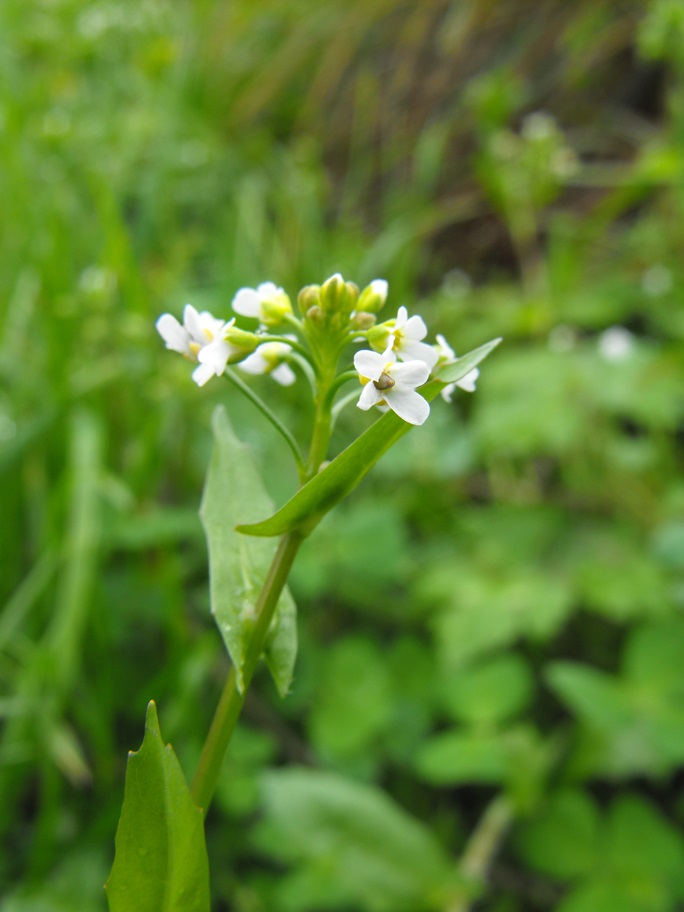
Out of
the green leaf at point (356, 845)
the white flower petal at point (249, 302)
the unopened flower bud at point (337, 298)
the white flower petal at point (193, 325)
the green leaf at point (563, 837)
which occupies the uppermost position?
the white flower petal at point (249, 302)

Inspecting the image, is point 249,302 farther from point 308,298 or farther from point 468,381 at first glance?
point 468,381

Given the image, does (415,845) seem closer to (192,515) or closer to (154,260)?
(192,515)

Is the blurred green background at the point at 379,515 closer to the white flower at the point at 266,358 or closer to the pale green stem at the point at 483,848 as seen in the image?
the pale green stem at the point at 483,848

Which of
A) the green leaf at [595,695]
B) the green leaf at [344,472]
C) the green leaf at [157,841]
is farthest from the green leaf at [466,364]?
the green leaf at [595,695]

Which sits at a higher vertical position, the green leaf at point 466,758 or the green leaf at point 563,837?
the green leaf at point 466,758

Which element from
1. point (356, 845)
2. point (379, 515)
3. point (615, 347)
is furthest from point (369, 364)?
point (615, 347)

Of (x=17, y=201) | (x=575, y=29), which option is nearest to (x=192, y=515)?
(x=17, y=201)

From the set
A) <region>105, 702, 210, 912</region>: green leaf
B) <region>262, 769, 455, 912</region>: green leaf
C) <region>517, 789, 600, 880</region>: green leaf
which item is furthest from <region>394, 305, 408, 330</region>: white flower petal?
<region>517, 789, 600, 880</region>: green leaf

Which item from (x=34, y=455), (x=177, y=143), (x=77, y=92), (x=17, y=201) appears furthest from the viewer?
(x=77, y=92)
